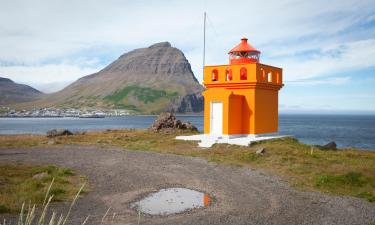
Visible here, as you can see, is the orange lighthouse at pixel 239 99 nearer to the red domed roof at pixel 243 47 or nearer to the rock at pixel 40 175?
the red domed roof at pixel 243 47

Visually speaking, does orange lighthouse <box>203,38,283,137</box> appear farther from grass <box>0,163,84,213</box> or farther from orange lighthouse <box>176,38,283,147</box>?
grass <box>0,163,84,213</box>

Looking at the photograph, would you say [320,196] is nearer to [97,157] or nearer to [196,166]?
[196,166]

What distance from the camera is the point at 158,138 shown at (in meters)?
29.1

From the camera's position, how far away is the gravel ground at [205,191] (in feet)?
31.7

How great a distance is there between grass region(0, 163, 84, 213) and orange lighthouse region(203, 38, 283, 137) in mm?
12590

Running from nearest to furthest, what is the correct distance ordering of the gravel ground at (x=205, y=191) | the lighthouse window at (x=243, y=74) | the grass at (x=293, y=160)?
1. the gravel ground at (x=205, y=191)
2. the grass at (x=293, y=160)
3. the lighthouse window at (x=243, y=74)

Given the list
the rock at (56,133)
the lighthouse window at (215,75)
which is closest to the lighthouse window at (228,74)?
the lighthouse window at (215,75)

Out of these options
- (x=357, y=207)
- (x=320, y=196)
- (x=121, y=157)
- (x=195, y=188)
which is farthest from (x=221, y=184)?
(x=121, y=157)

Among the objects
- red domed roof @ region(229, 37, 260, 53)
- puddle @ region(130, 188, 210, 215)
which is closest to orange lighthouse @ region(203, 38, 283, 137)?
red domed roof @ region(229, 37, 260, 53)

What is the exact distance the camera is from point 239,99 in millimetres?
26172

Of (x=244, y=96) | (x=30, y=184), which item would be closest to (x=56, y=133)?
(x=244, y=96)

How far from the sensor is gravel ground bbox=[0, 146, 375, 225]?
31.7 ft

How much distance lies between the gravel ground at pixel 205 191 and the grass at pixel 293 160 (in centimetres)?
104

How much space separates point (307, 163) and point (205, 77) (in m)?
12.5
